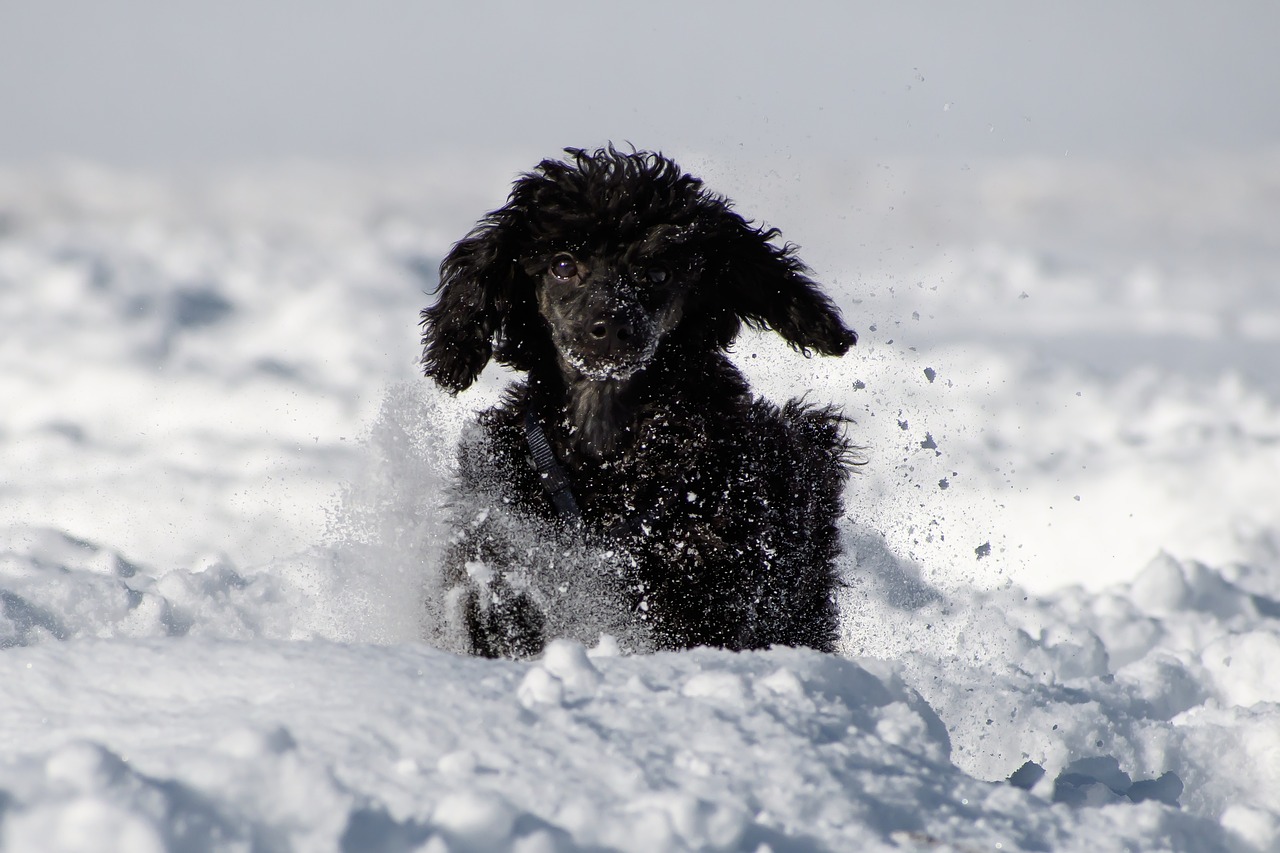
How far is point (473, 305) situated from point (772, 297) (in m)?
1.14

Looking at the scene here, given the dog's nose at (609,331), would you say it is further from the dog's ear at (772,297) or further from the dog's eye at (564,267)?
the dog's ear at (772,297)

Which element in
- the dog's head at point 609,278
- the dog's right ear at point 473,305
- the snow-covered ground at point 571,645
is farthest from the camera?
the dog's right ear at point 473,305

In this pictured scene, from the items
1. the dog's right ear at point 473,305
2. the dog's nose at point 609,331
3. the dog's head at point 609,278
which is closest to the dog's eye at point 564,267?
the dog's head at point 609,278

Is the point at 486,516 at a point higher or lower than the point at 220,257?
lower

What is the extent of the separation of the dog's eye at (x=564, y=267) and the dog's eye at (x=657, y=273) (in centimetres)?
27

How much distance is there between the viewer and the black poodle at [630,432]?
3.45 metres

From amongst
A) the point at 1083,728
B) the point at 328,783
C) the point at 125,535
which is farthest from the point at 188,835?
the point at 125,535

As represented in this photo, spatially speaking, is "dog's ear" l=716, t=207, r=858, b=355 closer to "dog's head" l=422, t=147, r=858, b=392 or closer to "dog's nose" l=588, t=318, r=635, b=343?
"dog's head" l=422, t=147, r=858, b=392

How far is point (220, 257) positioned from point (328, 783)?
38.4ft

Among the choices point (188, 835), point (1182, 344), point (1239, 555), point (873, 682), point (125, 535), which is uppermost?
point (1182, 344)

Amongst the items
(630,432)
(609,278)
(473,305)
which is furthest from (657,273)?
(473,305)

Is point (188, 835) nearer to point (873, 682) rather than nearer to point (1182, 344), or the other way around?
point (873, 682)

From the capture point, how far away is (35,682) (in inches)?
79.5

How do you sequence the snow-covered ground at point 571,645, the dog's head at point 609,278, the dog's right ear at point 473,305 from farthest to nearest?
the dog's right ear at point 473,305 → the dog's head at point 609,278 → the snow-covered ground at point 571,645
